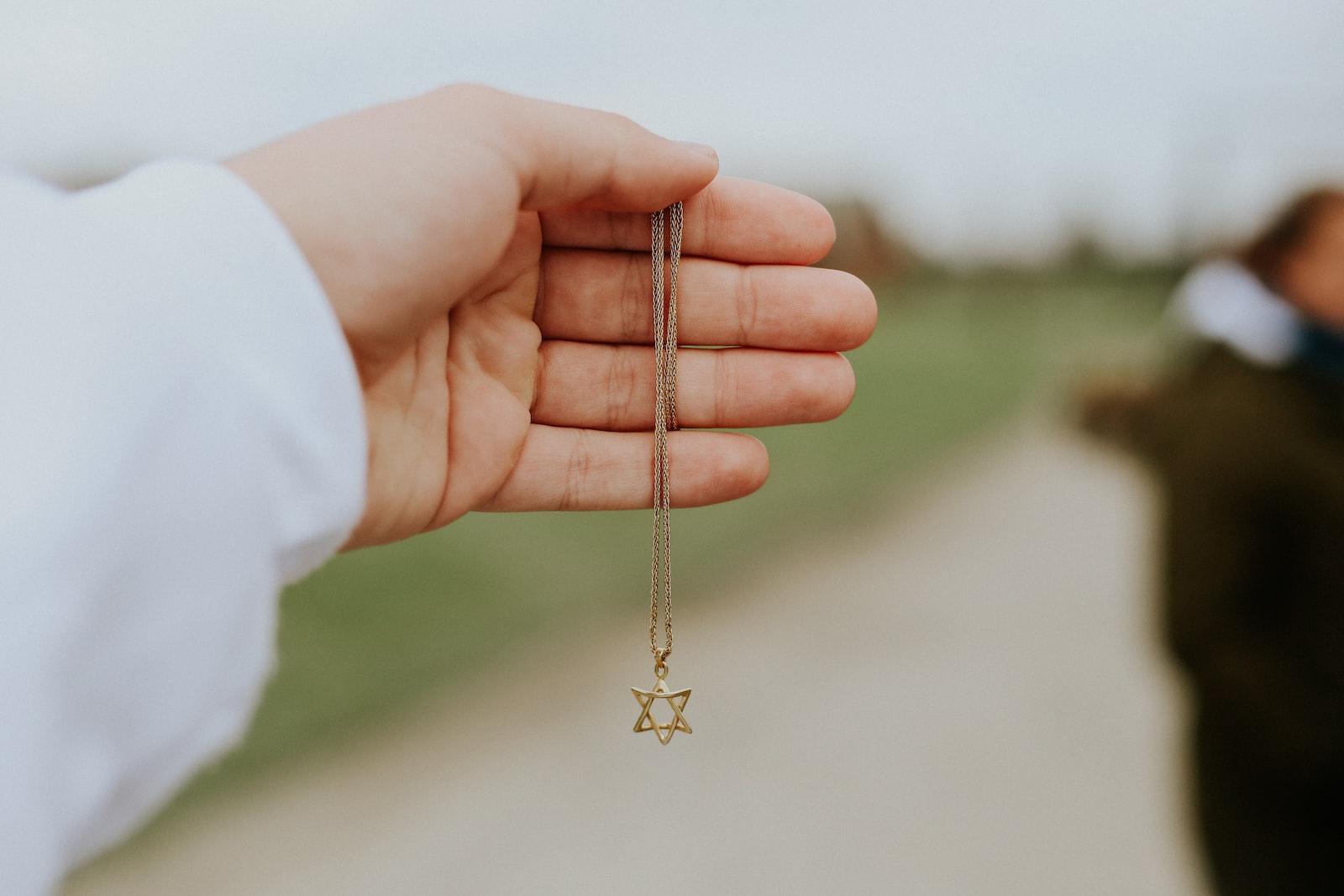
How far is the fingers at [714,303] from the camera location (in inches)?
66.4

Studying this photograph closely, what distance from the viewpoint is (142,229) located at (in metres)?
1.15

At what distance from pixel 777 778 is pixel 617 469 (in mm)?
2645

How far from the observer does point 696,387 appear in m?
1.72

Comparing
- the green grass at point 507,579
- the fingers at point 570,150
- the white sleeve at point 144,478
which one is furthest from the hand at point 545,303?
the green grass at point 507,579

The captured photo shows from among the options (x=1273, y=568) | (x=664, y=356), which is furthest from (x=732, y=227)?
(x=1273, y=568)

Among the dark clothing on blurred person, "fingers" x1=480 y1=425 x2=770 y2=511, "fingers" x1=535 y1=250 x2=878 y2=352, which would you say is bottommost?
the dark clothing on blurred person

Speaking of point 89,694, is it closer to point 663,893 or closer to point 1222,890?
point 663,893

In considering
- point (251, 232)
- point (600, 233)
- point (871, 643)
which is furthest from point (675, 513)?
point (251, 232)

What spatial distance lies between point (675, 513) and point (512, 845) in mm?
3397

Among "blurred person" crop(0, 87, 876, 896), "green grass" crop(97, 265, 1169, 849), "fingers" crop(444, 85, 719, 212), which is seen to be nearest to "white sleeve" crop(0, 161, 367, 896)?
"blurred person" crop(0, 87, 876, 896)

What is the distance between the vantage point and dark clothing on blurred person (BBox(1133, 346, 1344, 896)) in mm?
2535

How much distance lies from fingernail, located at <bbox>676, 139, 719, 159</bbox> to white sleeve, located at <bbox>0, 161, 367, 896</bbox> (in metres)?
0.65

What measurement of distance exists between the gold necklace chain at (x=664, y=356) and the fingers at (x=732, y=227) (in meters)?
0.04

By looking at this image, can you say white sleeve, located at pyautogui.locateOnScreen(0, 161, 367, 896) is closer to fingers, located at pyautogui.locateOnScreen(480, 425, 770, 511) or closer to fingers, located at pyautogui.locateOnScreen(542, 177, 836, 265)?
fingers, located at pyautogui.locateOnScreen(480, 425, 770, 511)
